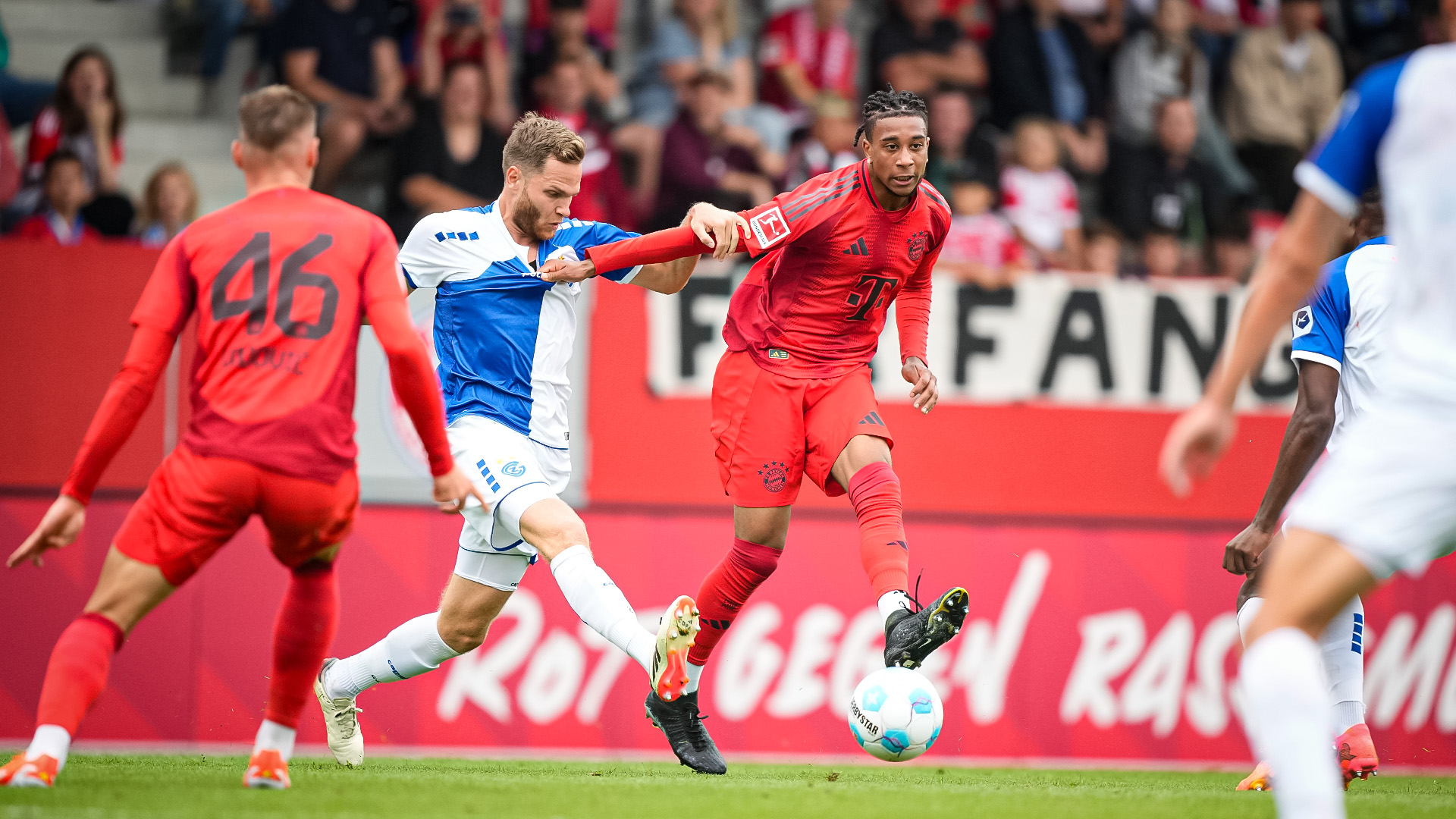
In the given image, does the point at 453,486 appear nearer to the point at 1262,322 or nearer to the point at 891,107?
the point at 1262,322

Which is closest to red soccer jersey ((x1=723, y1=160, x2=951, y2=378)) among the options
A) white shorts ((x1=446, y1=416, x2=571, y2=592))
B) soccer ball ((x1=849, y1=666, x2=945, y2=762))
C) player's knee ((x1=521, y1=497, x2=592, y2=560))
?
white shorts ((x1=446, y1=416, x2=571, y2=592))

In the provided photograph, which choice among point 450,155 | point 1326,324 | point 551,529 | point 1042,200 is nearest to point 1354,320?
point 1326,324

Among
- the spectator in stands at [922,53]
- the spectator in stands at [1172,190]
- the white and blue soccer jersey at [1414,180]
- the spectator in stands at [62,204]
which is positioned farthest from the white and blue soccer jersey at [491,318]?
the spectator in stands at [1172,190]

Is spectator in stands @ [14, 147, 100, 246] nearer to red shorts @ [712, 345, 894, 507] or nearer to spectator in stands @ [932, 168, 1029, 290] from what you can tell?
red shorts @ [712, 345, 894, 507]

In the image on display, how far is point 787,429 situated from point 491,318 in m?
1.27

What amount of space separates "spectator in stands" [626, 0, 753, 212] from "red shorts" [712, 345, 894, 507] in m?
5.23

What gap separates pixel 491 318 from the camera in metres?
5.59

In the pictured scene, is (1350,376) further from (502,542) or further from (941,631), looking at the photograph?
(502,542)

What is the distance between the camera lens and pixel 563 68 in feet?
32.9

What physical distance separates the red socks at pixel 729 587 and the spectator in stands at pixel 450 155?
4.43 metres

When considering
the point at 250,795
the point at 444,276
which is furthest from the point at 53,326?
the point at 250,795

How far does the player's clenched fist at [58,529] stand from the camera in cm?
395

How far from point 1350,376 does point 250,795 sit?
14.2 ft

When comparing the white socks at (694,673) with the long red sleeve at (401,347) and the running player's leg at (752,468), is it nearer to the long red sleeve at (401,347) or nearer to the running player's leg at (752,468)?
the running player's leg at (752,468)
